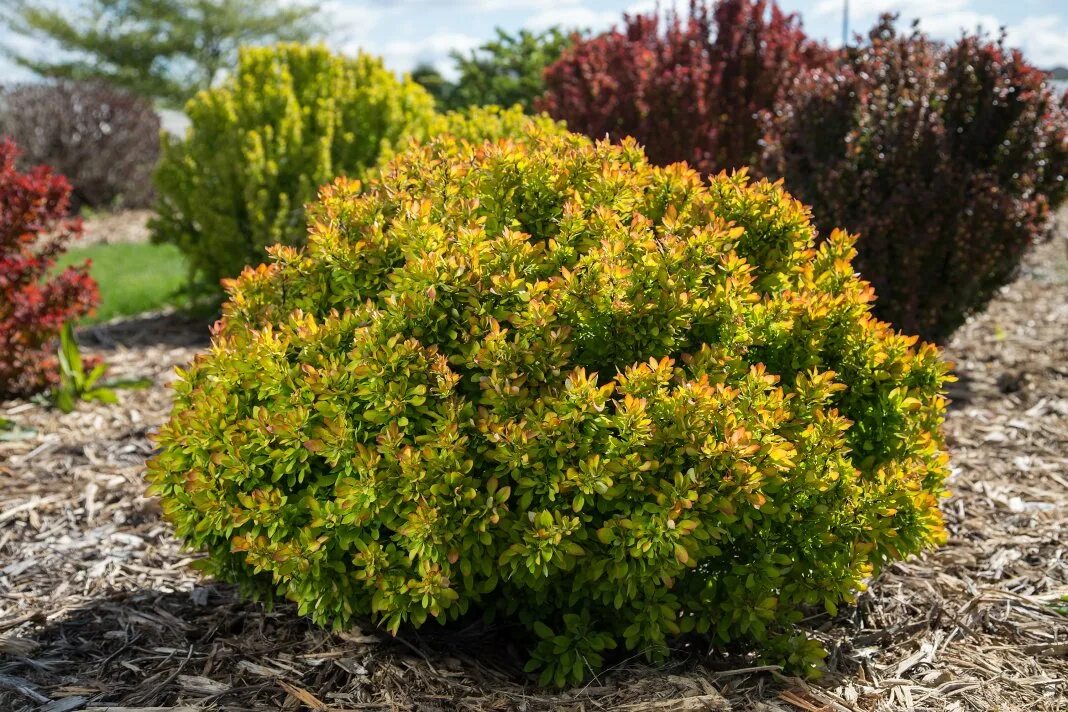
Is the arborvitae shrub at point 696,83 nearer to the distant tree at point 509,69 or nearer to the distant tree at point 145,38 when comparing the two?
the distant tree at point 509,69

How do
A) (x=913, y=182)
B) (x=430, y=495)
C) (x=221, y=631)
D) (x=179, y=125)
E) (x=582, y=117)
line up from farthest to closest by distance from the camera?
1. (x=179, y=125)
2. (x=582, y=117)
3. (x=913, y=182)
4. (x=221, y=631)
5. (x=430, y=495)

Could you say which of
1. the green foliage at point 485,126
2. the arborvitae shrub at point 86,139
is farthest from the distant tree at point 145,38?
the green foliage at point 485,126

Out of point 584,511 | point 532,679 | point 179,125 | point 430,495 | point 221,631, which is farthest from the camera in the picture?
point 179,125

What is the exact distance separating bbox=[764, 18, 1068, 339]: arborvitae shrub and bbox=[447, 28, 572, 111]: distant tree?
5.31 metres

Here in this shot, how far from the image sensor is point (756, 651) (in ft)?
10.2

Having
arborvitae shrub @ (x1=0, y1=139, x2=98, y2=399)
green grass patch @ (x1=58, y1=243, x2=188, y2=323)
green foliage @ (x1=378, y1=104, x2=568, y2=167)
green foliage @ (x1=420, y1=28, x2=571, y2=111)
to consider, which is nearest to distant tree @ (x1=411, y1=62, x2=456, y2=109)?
green foliage @ (x1=420, y1=28, x2=571, y2=111)

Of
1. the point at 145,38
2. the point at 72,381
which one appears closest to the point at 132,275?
the point at 72,381

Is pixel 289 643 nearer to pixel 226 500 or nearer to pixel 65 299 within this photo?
pixel 226 500

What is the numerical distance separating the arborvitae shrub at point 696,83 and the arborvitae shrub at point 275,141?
4.35 ft

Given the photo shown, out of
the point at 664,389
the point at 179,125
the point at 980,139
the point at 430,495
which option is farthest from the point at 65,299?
the point at 179,125

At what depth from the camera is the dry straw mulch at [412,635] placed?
9.34 ft

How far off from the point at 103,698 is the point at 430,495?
4.04 feet

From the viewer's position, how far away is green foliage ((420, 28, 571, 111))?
10.7 meters

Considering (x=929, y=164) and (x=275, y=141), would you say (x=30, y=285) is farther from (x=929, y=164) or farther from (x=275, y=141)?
(x=929, y=164)
